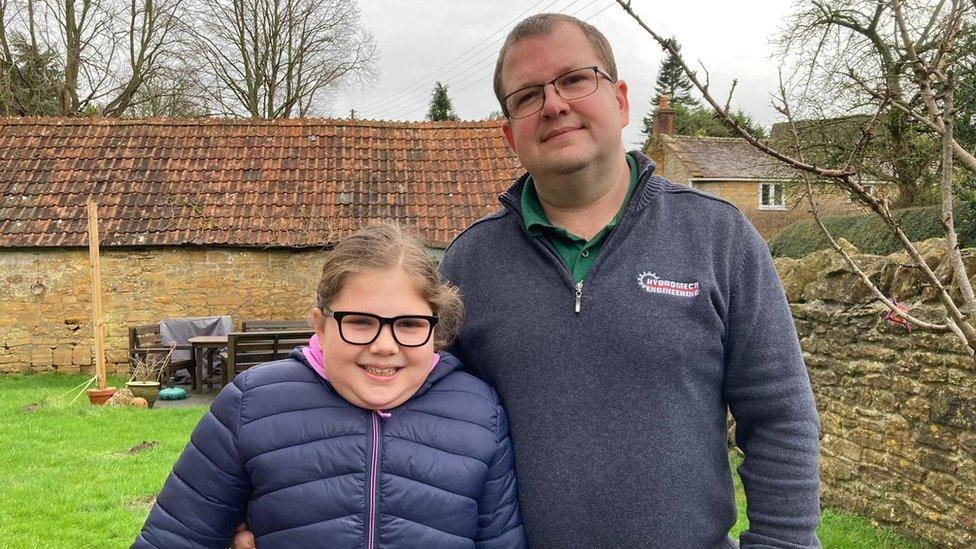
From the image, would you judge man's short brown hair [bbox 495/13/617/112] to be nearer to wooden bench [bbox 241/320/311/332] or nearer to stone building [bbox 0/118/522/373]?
stone building [bbox 0/118/522/373]

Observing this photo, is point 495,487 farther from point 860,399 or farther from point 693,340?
point 860,399

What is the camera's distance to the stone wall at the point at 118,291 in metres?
12.6

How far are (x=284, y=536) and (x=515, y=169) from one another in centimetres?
1265

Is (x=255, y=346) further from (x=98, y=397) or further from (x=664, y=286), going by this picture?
(x=664, y=286)

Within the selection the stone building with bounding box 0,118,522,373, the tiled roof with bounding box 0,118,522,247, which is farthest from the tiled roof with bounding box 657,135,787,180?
the stone building with bounding box 0,118,522,373

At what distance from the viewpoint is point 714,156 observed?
30891 mm

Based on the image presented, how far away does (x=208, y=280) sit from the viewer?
505 inches

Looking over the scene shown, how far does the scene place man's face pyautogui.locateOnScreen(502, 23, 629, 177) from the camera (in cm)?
196

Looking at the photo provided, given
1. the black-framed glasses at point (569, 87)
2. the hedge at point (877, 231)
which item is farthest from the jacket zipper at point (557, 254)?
the hedge at point (877, 231)

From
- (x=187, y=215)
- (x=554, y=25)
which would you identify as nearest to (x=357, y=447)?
(x=554, y=25)

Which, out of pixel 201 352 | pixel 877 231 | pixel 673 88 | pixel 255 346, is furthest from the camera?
pixel 673 88

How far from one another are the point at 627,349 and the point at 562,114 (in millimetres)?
617

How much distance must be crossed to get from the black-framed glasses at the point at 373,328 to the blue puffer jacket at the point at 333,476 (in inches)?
5.9

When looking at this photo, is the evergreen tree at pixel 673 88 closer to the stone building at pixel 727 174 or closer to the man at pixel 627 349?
the stone building at pixel 727 174
